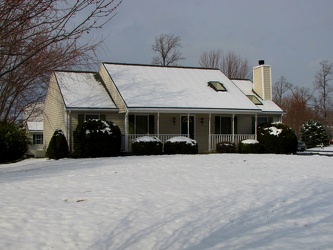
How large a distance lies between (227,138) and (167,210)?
17462 millimetres

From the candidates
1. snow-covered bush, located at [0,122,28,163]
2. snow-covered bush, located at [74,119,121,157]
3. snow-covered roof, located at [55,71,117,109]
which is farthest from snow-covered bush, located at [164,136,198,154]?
snow-covered bush, located at [0,122,28,163]

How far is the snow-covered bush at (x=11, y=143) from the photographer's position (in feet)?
80.3

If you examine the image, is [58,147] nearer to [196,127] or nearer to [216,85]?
[196,127]

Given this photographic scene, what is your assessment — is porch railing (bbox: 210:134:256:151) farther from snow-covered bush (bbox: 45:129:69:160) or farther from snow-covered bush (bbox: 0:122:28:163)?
snow-covered bush (bbox: 0:122:28:163)

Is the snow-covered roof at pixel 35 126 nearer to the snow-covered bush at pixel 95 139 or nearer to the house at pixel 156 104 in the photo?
the house at pixel 156 104

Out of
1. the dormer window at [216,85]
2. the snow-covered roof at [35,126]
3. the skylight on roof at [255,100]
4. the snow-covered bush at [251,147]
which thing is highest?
the dormer window at [216,85]

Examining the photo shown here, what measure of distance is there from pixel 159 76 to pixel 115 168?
13.6 metres

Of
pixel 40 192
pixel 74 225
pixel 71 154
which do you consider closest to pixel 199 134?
pixel 71 154

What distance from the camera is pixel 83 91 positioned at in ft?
82.5

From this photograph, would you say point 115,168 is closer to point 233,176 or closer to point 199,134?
point 233,176

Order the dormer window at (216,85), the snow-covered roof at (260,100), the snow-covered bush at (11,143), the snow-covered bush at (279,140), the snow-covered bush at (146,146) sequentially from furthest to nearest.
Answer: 1. the snow-covered roof at (260,100)
2. the dormer window at (216,85)
3. the snow-covered bush at (11,143)
4. the snow-covered bush at (279,140)
5. the snow-covered bush at (146,146)

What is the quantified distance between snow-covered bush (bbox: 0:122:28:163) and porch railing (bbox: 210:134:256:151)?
11.8 meters

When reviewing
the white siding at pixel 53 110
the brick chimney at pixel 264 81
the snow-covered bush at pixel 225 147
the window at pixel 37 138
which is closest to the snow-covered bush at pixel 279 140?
the snow-covered bush at pixel 225 147

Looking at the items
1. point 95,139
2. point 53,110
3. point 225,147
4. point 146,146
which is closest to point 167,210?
point 95,139
